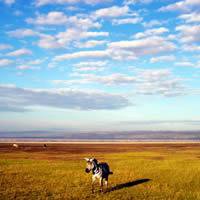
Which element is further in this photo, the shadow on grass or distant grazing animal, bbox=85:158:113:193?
the shadow on grass

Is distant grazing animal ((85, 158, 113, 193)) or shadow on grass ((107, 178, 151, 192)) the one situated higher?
distant grazing animal ((85, 158, 113, 193))

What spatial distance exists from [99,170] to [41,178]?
730cm

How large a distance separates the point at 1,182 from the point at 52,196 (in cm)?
749

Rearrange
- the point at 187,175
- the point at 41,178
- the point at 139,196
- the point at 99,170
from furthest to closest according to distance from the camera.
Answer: the point at 187,175 → the point at 41,178 → the point at 99,170 → the point at 139,196

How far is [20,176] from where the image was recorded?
32.2 meters

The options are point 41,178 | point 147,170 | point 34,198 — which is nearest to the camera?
point 34,198

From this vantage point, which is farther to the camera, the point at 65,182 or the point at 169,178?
the point at 169,178

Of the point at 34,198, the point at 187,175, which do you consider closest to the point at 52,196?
the point at 34,198

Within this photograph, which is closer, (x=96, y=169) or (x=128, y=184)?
(x=96, y=169)

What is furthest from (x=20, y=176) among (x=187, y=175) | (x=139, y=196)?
(x=187, y=175)

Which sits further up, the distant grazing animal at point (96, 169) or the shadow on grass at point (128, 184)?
the distant grazing animal at point (96, 169)

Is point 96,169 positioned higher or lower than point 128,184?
higher

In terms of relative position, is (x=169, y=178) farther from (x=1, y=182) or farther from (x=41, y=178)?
(x=1, y=182)

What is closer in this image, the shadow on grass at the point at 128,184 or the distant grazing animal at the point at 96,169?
the distant grazing animal at the point at 96,169
